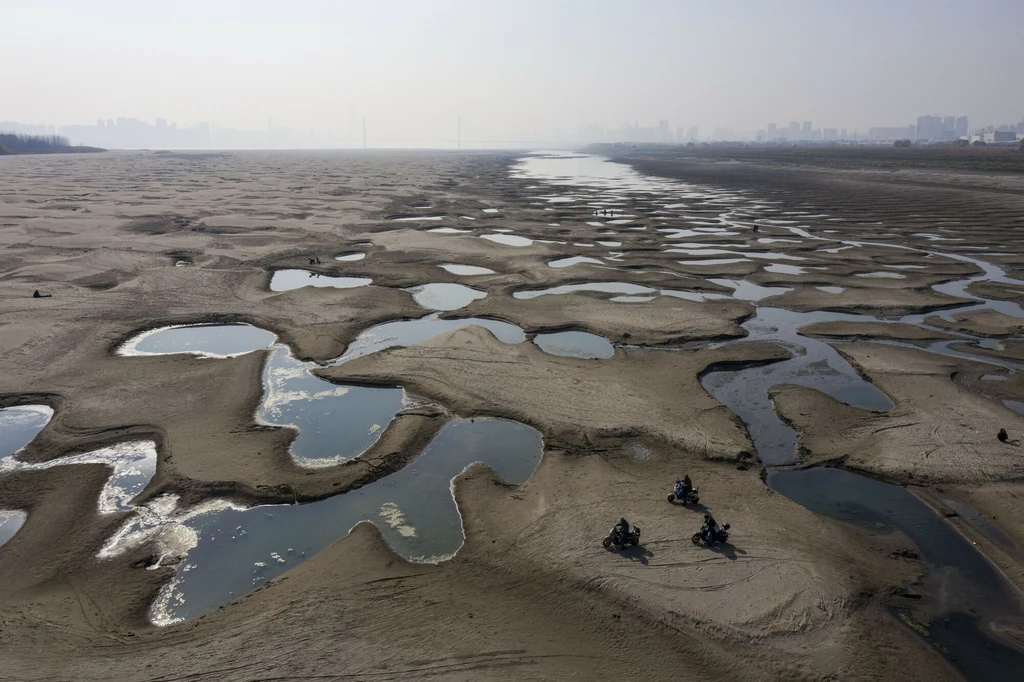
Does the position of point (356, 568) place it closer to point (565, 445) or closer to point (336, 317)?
point (565, 445)

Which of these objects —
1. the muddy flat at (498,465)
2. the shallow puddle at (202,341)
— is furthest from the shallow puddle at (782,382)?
the shallow puddle at (202,341)

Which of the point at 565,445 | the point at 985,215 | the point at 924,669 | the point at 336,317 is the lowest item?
the point at 924,669

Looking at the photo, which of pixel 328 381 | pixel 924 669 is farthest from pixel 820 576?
pixel 328 381

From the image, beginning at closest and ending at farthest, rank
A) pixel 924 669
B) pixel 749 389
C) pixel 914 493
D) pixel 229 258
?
1. pixel 924 669
2. pixel 914 493
3. pixel 749 389
4. pixel 229 258

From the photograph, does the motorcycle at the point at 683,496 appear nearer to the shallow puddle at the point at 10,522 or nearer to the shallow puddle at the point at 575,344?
the shallow puddle at the point at 575,344

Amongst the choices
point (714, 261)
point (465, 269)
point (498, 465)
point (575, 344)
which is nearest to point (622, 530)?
point (498, 465)
